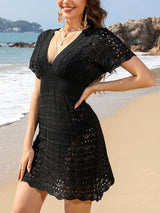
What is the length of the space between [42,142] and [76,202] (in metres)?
Result: 0.44

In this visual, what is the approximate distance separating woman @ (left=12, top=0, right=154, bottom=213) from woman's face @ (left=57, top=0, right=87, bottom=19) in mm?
13

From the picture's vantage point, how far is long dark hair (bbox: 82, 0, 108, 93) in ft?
7.27

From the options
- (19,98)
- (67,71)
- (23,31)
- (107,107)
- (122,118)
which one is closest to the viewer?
(67,71)

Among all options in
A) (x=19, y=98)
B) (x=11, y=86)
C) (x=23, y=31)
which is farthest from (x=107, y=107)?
(x=23, y=31)

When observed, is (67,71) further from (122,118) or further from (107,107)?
(107,107)

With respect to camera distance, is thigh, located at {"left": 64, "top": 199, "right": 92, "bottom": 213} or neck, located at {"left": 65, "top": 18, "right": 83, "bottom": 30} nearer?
thigh, located at {"left": 64, "top": 199, "right": 92, "bottom": 213}

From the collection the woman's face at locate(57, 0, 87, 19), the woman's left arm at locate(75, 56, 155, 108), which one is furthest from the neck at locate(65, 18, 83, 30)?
the woman's left arm at locate(75, 56, 155, 108)

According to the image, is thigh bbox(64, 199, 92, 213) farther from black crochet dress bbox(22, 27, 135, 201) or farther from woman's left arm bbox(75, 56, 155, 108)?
woman's left arm bbox(75, 56, 155, 108)

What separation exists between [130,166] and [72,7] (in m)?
2.71

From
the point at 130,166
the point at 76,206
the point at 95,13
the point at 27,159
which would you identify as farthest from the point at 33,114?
the point at 130,166

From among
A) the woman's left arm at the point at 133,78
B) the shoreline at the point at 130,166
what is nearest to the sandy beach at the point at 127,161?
the shoreline at the point at 130,166

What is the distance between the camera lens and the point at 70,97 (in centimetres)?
205

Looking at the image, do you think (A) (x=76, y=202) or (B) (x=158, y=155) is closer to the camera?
(A) (x=76, y=202)

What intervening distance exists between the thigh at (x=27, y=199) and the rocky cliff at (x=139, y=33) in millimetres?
37478
